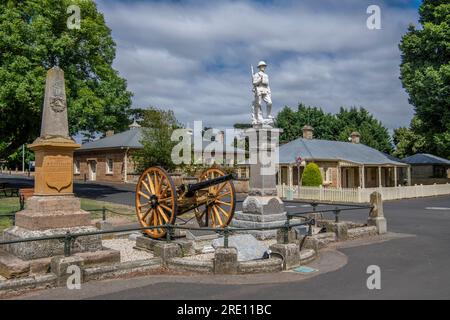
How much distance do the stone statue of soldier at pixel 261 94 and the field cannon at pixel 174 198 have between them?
2.45 meters

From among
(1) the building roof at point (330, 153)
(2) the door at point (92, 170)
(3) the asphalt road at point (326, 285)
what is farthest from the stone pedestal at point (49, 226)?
(2) the door at point (92, 170)

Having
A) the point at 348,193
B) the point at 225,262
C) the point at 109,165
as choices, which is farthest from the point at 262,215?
the point at 109,165

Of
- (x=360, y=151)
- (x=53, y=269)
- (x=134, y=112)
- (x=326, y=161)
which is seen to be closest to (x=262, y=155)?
(x=53, y=269)

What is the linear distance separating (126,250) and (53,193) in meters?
2.47

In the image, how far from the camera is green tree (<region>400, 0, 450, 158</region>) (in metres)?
27.5

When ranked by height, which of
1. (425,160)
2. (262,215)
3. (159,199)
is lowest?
(262,215)

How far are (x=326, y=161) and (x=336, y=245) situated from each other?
2150 centimetres

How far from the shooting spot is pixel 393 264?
812cm

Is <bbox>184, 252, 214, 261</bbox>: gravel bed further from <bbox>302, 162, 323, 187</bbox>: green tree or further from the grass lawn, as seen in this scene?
<bbox>302, 162, 323, 187</bbox>: green tree

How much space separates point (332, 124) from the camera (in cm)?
5222
